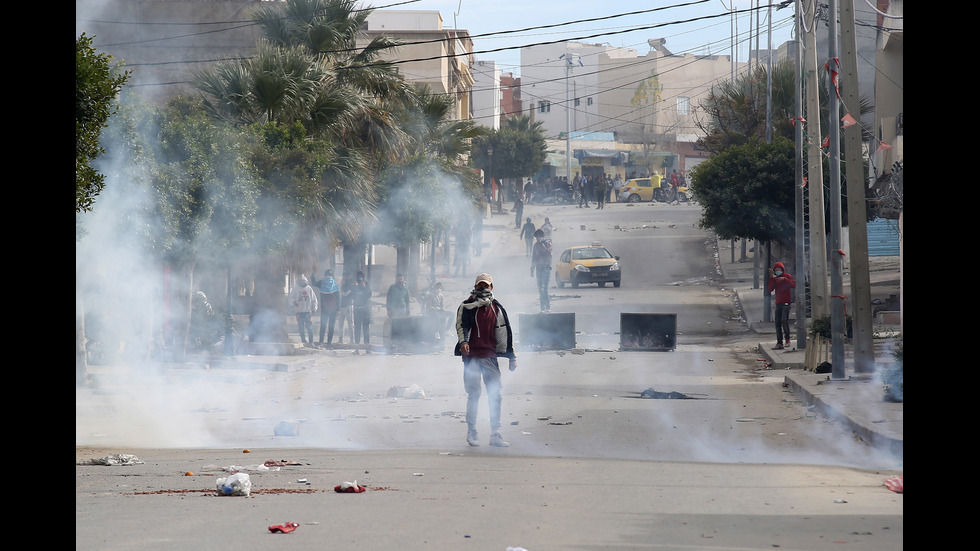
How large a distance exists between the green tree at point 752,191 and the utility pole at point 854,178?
37.8ft

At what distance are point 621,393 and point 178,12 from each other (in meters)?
24.3

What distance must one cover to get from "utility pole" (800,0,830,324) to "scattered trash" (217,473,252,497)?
38.8 feet

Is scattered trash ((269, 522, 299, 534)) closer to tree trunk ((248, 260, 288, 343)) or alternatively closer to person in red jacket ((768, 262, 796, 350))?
person in red jacket ((768, 262, 796, 350))

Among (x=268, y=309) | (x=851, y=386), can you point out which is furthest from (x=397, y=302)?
(x=851, y=386)

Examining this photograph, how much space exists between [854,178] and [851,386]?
257 centimetres

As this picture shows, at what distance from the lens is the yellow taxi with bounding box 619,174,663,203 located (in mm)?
58688

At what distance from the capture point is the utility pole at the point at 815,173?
1645 centimetres

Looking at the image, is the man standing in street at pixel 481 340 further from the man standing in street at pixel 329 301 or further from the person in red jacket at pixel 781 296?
the man standing in street at pixel 329 301

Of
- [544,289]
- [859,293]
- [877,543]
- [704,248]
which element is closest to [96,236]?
[859,293]

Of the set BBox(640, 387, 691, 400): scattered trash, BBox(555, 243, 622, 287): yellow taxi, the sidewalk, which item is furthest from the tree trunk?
BBox(555, 243, 622, 287): yellow taxi

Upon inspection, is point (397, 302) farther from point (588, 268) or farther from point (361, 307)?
point (588, 268)

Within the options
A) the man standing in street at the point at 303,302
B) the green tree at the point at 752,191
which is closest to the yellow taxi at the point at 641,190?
the green tree at the point at 752,191

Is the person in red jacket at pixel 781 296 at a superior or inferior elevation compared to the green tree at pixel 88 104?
inferior

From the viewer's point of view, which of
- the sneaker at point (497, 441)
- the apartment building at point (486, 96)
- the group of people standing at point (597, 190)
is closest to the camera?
the sneaker at point (497, 441)
